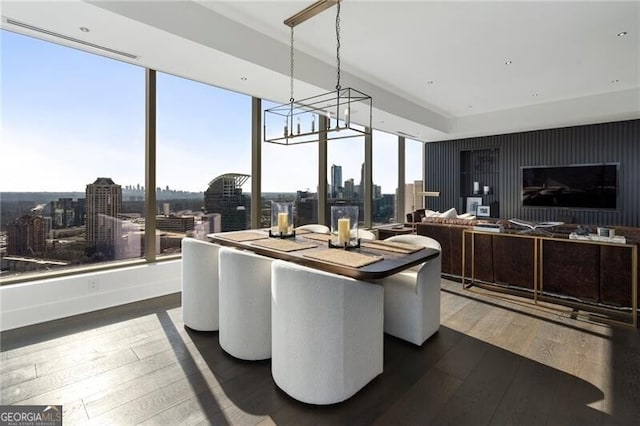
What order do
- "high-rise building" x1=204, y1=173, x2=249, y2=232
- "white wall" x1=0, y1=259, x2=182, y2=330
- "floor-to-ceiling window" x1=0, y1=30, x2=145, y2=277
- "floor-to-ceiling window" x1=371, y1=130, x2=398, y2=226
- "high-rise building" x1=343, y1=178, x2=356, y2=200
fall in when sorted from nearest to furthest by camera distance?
"white wall" x1=0, y1=259, x2=182, y2=330, "floor-to-ceiling window" x1=0, y1=30, x2=145, y2=277, "high-rise building" x1=204, y1=173, x2=249, y2=232, "high-rise building" x1=343, y1=178, x2=356, y2=200, "floor-to-ceiling window" x1=371, y1=130, x2=398, y2=226

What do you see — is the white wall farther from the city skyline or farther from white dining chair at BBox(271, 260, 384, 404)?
white dining chair at BBox(271, 260, 384, 404)

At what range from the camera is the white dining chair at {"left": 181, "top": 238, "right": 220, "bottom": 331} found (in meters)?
2.75

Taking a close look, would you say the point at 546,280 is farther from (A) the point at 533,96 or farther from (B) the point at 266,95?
Answer: (B) the point at 266,95

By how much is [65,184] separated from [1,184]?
0.46m

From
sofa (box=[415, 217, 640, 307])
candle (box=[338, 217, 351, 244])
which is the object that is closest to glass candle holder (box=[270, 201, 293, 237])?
candle (box=[338, 217, 351, 244])

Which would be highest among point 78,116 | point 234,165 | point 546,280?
point 78,116

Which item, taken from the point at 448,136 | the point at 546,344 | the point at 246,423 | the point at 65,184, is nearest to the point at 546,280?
the point at 546,344

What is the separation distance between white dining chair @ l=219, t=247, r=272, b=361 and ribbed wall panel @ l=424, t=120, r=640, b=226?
6.82m

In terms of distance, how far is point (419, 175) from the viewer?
8492 mm

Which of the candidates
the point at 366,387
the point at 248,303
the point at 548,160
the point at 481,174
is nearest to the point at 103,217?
the point at 248,303

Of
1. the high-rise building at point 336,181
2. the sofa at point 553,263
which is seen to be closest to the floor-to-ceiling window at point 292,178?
the high-rise building at point 336,181
